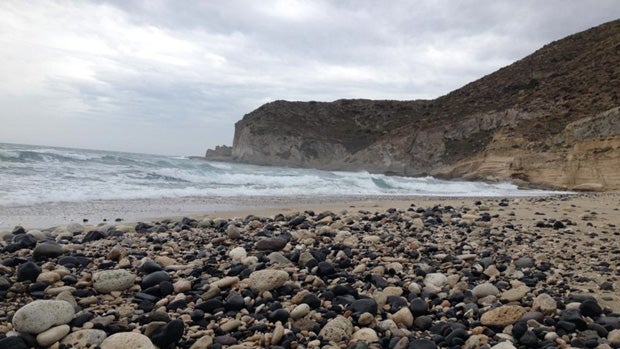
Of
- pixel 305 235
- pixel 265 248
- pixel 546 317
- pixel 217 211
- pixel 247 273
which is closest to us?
pixel 546 317

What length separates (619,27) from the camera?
37.5 m

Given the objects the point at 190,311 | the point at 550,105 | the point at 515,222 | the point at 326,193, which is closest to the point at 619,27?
the point at 550,105

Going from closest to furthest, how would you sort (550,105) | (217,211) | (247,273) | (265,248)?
(247,273) → (265,248) → (217,211) → (550,105)

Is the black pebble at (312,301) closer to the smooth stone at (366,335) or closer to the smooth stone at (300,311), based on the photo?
the smooth stone at (300,311)

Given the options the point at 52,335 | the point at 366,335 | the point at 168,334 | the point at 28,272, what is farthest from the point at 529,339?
the point at 28,272

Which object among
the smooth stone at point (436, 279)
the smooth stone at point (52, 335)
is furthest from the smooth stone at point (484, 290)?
the smooth stone at point (52, 335)

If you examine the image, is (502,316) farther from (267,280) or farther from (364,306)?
(267,280)

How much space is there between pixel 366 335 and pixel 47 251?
336 centimetres

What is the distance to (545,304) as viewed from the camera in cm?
307

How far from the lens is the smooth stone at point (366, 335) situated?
2.67 meters

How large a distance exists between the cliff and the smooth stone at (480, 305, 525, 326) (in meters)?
20.5

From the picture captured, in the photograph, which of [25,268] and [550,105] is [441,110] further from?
[25,268]

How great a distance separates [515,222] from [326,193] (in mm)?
10642

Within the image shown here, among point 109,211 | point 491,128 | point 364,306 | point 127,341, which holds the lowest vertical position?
point 109,211
